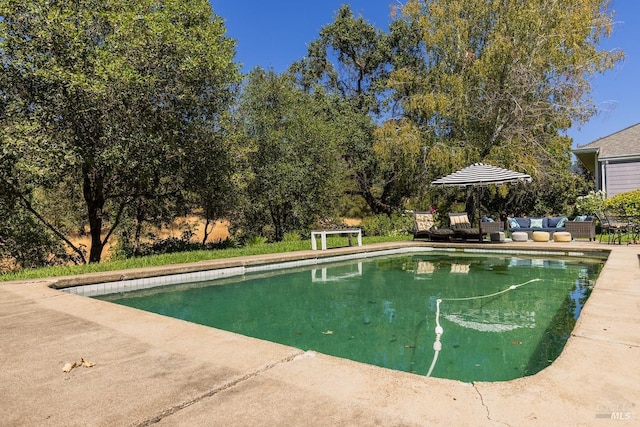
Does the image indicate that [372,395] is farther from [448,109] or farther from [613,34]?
[613,34]

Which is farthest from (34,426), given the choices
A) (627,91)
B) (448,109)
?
(627,91)

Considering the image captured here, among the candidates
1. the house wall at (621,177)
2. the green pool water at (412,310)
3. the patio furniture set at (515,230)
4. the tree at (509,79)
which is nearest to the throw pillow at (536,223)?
the patio furniture set at (515,230)

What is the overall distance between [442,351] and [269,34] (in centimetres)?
1997

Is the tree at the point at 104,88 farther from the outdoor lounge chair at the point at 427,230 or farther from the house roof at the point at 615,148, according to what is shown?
the house roof at the point at 615,148

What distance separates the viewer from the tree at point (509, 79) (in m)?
13.3

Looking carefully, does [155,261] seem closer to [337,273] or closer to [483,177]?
[337,273]

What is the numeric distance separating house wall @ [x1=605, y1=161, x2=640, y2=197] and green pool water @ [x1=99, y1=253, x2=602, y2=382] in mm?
8136

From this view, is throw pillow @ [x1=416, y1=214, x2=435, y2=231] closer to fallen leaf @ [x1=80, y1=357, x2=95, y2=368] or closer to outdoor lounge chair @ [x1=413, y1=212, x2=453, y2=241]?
outdoor lounge chair @ [x1=413, y1=212, x2=453, y2=241]

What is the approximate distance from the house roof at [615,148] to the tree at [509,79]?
0.80m

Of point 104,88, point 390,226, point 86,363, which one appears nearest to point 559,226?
point 390,226

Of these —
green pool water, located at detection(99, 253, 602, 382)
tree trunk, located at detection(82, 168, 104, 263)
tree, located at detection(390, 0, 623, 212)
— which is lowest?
green pool water, located at detection(99, 253, 602, 382)

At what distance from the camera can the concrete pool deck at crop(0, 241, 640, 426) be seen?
1592 millimetres

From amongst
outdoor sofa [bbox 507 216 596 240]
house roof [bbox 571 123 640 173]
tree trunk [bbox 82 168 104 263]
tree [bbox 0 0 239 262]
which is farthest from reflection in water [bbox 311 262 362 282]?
house roof [bbox 571 123 640 173]

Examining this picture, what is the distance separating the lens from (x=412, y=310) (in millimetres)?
4727
